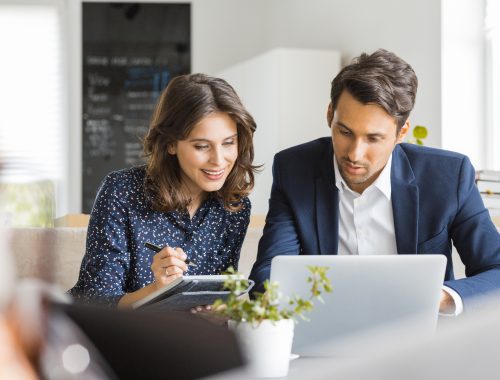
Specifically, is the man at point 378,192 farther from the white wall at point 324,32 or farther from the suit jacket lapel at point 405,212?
the white wall at point 324,32

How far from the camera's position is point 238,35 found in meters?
7.57

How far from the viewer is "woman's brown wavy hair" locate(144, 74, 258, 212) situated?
2172 mm

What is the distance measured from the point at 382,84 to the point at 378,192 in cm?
26

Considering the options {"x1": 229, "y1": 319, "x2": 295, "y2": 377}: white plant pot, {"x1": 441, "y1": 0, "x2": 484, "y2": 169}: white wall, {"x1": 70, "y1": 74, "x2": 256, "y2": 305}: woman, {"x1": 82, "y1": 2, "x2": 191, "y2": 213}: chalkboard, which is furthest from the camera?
{"x1": 82, "y1": 2, "x2": 191, "y2": 213}: chalkboard

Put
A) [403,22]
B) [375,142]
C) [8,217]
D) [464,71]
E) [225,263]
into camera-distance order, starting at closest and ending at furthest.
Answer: [8,217], [375,142], [225,263], [464,71], [403,22]

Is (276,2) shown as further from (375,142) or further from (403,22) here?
(375,142)

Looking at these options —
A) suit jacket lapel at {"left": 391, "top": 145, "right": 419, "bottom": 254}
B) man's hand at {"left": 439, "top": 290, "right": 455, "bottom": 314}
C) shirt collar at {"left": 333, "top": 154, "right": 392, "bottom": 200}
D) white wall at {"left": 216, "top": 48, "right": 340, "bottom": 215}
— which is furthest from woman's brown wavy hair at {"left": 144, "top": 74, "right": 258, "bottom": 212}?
white wall at {"left": 216, "top": 48, "right": 340, "bottom": 215}

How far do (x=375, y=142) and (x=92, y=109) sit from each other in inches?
217

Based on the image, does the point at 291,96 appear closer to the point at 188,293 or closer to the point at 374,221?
the point at 374,221

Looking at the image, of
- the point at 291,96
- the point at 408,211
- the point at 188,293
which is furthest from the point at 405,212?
the point at 291,96

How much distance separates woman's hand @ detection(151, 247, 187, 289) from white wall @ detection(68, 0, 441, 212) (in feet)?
9.73

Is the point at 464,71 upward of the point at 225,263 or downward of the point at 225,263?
upward

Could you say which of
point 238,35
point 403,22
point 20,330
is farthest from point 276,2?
point 20,330

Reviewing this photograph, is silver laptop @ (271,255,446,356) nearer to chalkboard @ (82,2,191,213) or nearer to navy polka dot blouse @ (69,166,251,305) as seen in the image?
navy polka dot blouse @ (69,166,251,305)
